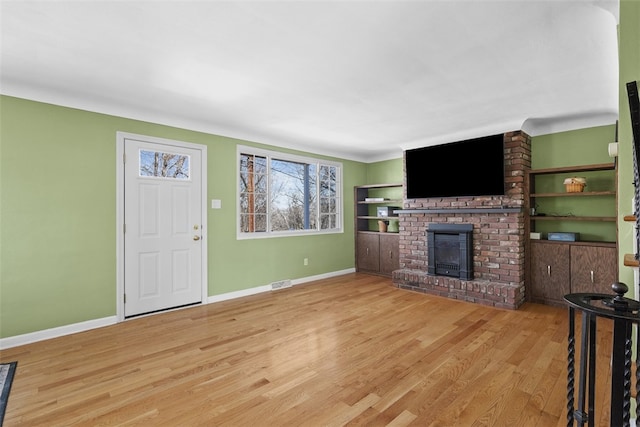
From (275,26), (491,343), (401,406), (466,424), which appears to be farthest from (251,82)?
(491,343)

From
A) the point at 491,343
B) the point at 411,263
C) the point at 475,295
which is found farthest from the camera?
the point at 411,263

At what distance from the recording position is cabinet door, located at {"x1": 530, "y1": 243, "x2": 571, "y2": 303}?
396cm

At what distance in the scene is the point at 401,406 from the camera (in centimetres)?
197

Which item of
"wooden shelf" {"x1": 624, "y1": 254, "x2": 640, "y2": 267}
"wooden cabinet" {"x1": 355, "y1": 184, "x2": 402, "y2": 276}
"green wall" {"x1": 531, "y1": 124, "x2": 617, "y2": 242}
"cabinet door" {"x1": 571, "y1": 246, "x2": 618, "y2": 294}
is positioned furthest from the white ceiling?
"wooden cabinet" {"x1": 355, "y1": 184, "x2": 402, "y2": 276}

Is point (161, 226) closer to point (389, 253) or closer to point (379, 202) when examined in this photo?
point (389, 253)

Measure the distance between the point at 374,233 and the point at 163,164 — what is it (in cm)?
381

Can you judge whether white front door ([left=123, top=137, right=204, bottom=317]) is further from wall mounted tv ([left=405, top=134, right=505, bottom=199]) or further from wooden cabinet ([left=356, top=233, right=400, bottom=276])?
wall mounted tv ([left=405, top=134, right=505, bottom=199])

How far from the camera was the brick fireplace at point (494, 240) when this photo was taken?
4145mm

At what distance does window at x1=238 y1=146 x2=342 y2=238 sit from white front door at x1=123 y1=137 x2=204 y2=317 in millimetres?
727

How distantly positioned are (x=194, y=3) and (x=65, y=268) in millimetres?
2931

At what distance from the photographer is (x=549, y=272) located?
4.09m

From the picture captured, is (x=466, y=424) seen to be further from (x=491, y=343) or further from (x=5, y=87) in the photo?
(x=5, y=87)

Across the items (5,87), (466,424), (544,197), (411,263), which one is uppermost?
(5,87)

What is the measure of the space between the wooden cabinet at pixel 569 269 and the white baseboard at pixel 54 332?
5.22 m
